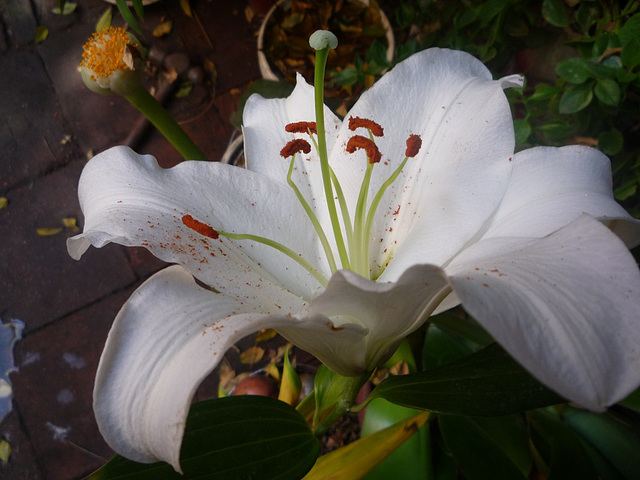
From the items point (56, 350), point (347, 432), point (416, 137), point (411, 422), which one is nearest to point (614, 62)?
point (416, 137)

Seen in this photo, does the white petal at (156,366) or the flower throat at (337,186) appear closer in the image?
the white petal at (156,366)

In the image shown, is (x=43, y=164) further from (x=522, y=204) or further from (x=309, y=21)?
(x=522, y=204)

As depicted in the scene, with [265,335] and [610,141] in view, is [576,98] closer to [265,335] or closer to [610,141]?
[610,141]

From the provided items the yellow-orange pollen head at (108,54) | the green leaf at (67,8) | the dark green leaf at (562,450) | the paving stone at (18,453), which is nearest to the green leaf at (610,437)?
the dark green leaf at (562,450)

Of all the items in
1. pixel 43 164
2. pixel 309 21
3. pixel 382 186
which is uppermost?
pixel 382 186

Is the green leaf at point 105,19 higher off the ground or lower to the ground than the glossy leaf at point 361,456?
higher

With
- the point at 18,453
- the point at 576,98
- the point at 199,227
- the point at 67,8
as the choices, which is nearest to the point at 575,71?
the point at 576,98

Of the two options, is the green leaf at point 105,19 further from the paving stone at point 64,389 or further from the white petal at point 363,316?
the white petal at point 363,316
